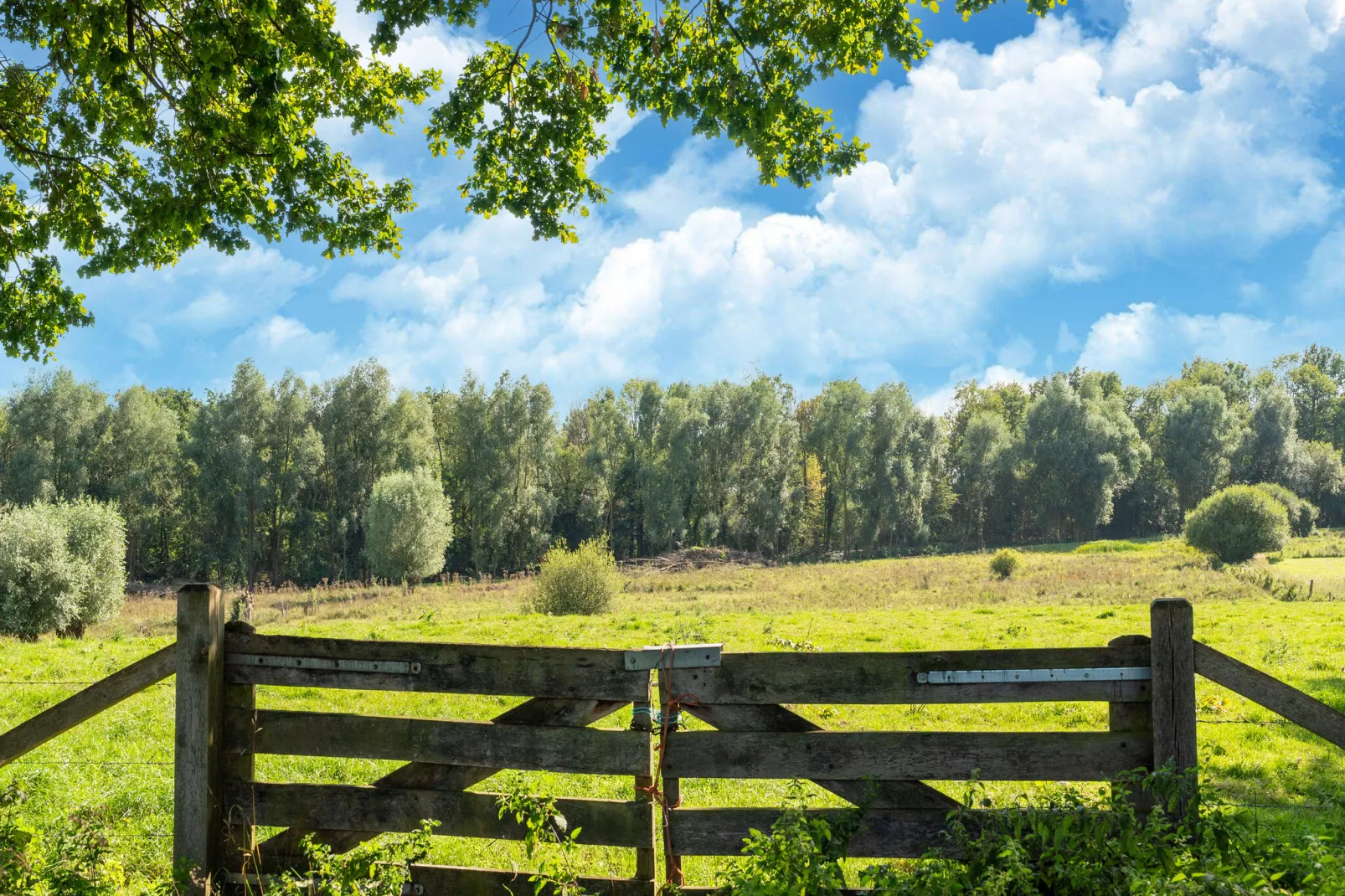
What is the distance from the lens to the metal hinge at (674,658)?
15.8 ft

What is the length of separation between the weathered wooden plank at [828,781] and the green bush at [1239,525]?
161 ft

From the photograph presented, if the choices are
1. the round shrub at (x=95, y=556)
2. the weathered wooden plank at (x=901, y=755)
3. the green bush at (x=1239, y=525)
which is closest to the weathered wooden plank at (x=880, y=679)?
the weathered wooden plank at (x=901, y=755)

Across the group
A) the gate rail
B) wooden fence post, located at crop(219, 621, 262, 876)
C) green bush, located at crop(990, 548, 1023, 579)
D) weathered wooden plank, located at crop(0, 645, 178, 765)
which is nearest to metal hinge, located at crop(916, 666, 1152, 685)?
the gate rail

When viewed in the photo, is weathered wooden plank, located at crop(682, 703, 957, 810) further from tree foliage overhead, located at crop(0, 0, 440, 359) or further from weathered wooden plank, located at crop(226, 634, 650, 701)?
tree foliage overhead, located at crop(0, 0, 440, 359)

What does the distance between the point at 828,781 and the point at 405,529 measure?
1981 inches

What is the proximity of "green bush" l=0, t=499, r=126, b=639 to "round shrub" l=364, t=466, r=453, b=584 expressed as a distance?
75.9 ft

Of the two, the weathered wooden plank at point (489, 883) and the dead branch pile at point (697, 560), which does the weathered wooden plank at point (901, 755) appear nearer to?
the weathered wooden plank at point (489, 883)

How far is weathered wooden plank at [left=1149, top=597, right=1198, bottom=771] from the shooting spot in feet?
15.8

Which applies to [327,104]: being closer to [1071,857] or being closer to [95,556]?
[1071,857]

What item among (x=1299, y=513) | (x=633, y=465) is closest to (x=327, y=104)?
(x=633, y=465)

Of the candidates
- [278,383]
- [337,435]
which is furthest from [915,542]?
[278,383]

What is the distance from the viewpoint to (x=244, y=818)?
529 centimetres

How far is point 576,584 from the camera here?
24.7m

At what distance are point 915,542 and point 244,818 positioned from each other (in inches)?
3047
